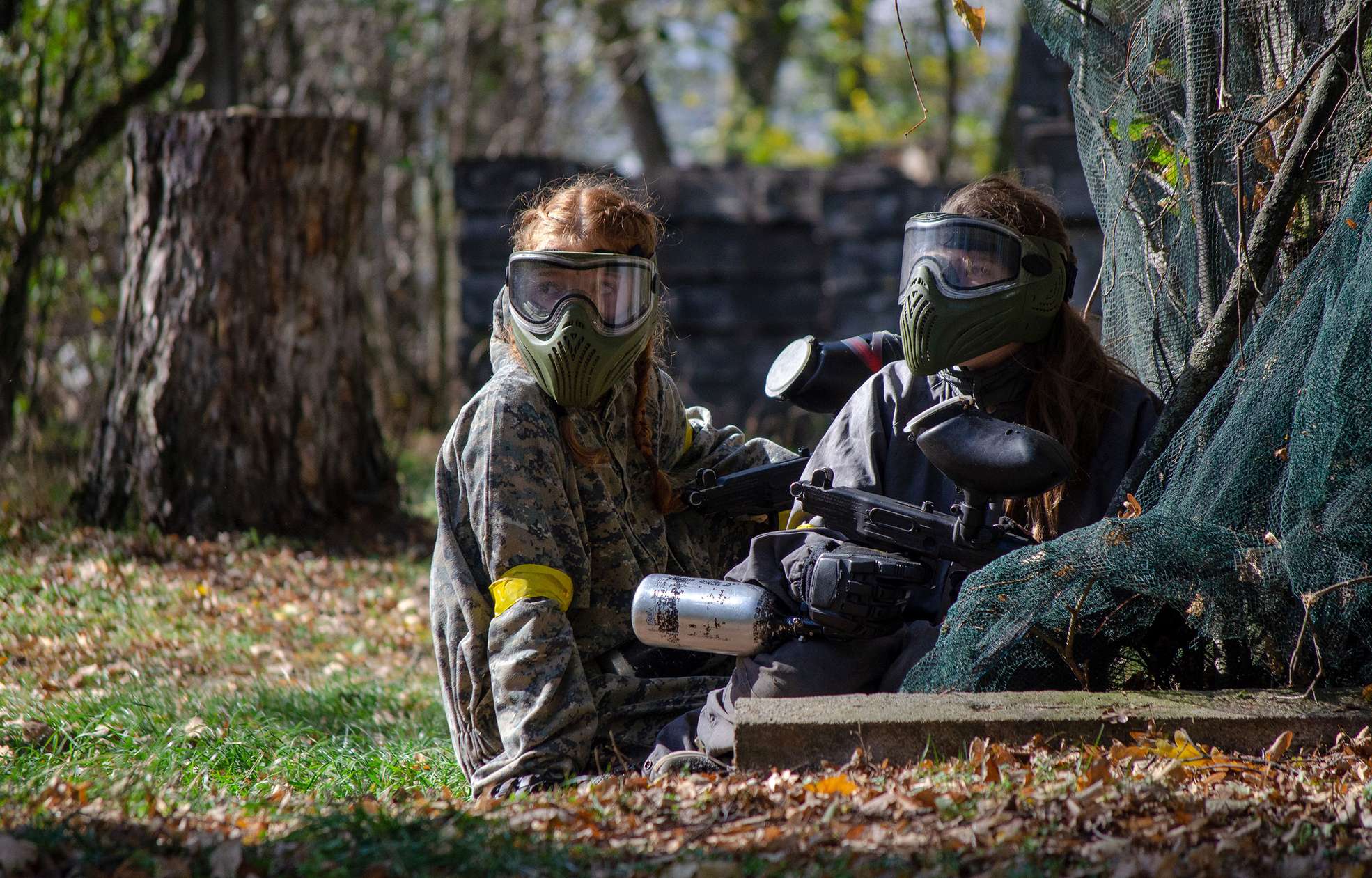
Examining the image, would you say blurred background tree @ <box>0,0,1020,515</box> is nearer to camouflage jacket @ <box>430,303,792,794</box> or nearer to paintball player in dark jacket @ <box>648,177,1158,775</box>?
camouflage jacket @ <box>430,303,792,794</box>

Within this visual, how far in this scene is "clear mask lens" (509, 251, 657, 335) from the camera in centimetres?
Result: 373

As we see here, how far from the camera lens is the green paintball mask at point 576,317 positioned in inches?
146

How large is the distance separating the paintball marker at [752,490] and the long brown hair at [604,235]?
0.37ft

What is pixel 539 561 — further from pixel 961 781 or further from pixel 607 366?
pixel 961 781

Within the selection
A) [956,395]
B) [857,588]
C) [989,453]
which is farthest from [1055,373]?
[857,588]

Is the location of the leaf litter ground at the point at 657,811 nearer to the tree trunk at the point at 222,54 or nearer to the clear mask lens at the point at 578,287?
the clear mask lens at the point at 578,287

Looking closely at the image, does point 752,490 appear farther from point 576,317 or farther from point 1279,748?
point 1279,748

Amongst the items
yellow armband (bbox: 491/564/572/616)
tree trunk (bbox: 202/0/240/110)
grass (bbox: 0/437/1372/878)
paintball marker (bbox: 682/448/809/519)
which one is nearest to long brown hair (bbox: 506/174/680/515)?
paintball marker (bbox: 682/448/809/519)

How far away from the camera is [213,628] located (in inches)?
A: 229

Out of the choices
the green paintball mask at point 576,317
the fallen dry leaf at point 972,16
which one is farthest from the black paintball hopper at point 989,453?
the fallen dry leaf at point 972,16

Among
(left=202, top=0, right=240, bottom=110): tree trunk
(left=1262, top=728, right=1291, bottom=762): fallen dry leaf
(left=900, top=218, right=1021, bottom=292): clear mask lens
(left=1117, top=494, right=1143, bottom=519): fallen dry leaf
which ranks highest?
(left=202, top=0, right=240, bottom=110): tree trunk

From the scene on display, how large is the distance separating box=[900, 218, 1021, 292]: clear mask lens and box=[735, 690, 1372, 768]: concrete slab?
1048mm

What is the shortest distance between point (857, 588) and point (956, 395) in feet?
2.25

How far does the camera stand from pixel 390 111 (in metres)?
11.9
